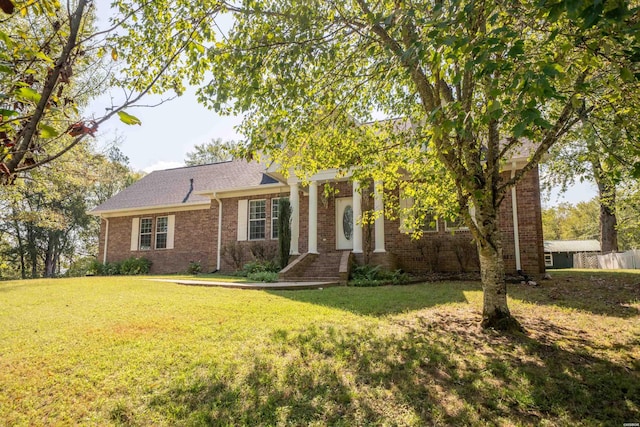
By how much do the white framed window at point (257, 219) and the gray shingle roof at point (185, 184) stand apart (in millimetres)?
949

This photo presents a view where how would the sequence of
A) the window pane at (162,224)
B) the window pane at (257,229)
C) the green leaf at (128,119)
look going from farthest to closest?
the window pane at (162,224) → the window pane at (257,229) → the green leaf at (128,119)

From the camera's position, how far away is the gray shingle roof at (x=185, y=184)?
16656 millimetres

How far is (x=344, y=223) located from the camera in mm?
14109

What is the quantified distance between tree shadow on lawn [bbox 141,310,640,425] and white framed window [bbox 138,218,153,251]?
52.5 feet

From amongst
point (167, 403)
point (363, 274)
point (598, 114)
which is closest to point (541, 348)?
point (598, 114)

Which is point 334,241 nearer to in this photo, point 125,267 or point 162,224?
point 162,224

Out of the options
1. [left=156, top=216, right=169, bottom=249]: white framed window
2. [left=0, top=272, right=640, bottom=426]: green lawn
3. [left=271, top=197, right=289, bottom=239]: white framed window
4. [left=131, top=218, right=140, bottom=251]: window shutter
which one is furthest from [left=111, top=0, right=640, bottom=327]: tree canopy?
[left=131, top=218, right=140, bottom=251]: window shutter

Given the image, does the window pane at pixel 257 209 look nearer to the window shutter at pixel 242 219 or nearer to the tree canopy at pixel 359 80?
the window shutter at pixel 242 219

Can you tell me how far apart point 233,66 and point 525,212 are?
1056 centimetres

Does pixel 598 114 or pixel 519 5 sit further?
pixel 598 114

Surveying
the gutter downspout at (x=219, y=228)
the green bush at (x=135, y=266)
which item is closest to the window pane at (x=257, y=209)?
the gutter downspout at (x=219, y=228)

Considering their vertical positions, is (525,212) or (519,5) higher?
(519,5)

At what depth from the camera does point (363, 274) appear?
37.4ft

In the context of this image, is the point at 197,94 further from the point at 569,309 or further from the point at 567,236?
the point at 567,236
